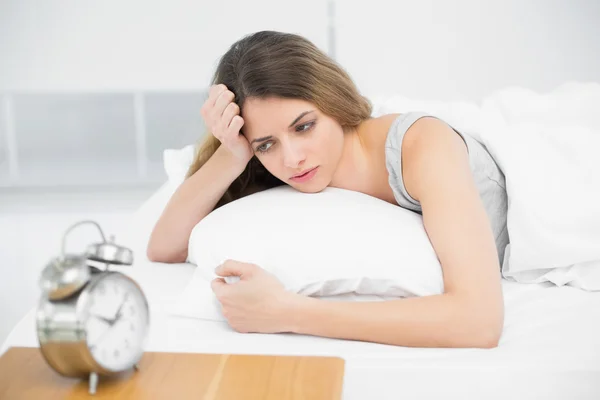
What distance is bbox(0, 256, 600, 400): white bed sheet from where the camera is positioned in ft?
4.84

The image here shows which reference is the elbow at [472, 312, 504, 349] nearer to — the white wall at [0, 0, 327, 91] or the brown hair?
the brown hair

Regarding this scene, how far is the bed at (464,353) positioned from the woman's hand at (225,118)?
435mm

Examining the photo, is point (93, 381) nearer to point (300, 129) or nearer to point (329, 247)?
point (329, 247)

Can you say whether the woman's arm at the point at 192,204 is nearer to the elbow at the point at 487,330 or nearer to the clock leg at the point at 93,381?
the elbow at the point at 487,330

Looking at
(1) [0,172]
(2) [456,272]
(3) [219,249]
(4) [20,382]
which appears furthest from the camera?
(1) [0,172]

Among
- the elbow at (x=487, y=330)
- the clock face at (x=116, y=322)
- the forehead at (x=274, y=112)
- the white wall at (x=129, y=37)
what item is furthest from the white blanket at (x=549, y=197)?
the white wall at (x=129, y=37)

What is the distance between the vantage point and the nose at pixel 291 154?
1.86m

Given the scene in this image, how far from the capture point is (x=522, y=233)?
197 centimetres

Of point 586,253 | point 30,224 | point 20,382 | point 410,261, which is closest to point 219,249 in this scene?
point 410,261

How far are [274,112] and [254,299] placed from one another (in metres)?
0.45

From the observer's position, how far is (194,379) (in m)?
1.23

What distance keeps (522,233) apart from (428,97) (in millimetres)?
3138

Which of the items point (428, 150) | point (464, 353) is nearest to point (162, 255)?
point (428, 150)

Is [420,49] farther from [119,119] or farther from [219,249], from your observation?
[219,249]
